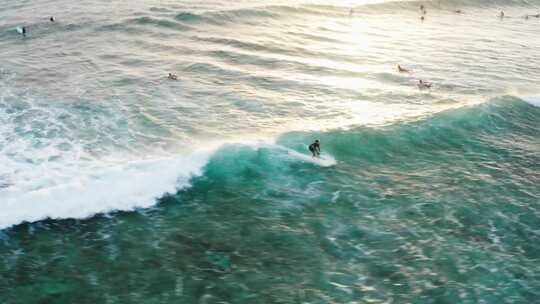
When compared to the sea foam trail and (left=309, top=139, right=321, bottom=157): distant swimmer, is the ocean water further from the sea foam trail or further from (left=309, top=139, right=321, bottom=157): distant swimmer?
(left=309, top=139, right=321, bottom=157): distant swimmer

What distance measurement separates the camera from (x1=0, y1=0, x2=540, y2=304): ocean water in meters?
13.6

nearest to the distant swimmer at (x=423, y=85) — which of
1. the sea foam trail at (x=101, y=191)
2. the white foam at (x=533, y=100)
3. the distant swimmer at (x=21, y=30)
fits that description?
the white foam at (x=533, y=100)

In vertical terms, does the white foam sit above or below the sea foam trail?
above

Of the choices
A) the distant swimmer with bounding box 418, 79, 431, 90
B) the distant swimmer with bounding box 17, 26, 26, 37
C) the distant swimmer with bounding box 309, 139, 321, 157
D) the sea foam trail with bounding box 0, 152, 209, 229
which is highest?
the distant swimmer with bounding box 17, 26, 26, 37

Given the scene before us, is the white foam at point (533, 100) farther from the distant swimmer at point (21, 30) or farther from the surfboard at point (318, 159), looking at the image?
the distant swimmer at point (21, 30)

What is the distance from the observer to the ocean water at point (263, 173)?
13.6 meters

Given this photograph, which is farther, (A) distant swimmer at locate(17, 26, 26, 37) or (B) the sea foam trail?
(A) distant swimmer at locate(17, 26, 26, 37)

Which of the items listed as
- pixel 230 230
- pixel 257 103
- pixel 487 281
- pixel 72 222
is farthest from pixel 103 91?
pixel 487 281

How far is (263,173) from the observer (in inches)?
737

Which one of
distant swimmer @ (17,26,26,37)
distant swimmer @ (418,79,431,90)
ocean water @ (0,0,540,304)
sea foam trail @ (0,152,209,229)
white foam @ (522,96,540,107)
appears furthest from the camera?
distant swimmer @ (17,26,26,37)

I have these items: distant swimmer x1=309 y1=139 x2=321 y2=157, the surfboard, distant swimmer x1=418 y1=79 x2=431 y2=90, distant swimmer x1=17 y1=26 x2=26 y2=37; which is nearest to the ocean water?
the surfboard

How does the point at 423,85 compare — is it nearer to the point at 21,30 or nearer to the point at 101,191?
the point at 101,191

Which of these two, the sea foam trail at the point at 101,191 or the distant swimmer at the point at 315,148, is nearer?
the sea foam trail at the point at 101,191

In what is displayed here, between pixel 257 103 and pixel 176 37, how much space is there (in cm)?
1432
